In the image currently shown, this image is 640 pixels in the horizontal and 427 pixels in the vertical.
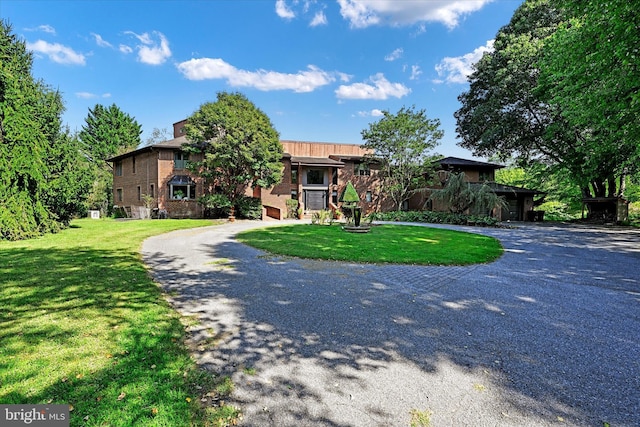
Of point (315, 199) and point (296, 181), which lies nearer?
point (296, 181)

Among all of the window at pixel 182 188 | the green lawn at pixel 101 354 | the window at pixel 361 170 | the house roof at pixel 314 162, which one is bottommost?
the green lawn at pixel 101 354

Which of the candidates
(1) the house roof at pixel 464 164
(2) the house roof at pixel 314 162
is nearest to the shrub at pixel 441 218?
(2) the house roof at pixel 314 162

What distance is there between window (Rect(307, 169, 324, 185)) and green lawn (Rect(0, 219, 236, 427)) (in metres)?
21.7

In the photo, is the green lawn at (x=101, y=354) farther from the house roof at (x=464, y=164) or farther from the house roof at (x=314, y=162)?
the house roof at (x=464, y=164)

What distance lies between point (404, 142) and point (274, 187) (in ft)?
37.1

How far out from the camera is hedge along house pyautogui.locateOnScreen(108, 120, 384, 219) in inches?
894

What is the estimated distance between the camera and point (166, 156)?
22672 millimetres

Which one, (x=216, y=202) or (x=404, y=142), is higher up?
(x=404, y=142)

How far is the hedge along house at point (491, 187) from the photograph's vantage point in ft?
84.1

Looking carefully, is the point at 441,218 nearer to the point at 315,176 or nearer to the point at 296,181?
the point at 315,176

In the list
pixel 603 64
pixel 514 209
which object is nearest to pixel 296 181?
pixel 514 209

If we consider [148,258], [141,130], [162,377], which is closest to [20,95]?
[148,258]

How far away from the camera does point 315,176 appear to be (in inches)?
1064

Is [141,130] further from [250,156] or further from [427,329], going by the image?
[427,329]
